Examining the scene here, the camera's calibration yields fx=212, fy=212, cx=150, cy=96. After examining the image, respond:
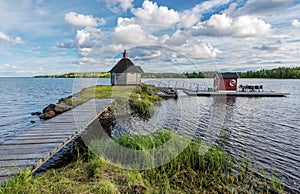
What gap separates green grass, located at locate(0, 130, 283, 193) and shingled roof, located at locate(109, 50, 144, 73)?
923 inches

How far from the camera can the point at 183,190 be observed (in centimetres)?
464

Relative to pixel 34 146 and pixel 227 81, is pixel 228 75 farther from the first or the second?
pixel 34 146

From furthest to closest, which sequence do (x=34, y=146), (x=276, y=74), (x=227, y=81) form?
(x=276, y=74)
(x=227, y=81)
(x=34, y=146)

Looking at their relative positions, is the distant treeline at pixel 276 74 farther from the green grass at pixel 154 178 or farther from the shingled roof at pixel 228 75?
the green grass at pixel 154 178

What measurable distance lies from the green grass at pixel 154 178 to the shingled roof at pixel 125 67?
76.9 feet

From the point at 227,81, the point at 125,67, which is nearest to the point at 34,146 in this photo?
the point at 125,67

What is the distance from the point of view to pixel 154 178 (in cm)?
509

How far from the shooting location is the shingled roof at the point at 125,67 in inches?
1159

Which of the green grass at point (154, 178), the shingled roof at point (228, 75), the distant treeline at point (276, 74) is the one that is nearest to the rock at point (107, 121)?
the green grass at point (154, 178)

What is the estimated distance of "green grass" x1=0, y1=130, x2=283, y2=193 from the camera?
395 centimetres

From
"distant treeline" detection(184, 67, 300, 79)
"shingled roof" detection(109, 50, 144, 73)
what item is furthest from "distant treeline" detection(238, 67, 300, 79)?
"shingled roof" detection(109, 50, 144, 73)

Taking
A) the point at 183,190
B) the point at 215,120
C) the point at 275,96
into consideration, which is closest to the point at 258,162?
the point at 183,190

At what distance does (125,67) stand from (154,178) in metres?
25.6

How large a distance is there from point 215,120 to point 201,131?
340cm
